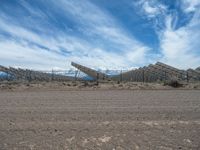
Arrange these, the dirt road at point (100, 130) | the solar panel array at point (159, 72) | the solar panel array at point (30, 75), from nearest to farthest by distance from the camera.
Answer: the dirt road at point (100, 130)
the solar panel array at point (159, 72)
the solar panel array at point (30, 75)

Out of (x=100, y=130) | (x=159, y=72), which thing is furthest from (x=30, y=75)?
(x=100, y=130)

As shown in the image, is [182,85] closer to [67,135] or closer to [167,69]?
[167,69]

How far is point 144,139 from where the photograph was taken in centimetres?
666

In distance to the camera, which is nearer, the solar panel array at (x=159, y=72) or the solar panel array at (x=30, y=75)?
the solar panel array at (x=159, y=72)

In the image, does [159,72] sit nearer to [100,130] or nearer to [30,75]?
[30,75]

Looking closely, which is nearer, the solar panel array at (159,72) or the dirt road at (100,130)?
the dirt road at (100,130)

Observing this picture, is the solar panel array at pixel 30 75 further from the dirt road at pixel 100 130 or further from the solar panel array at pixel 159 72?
the dirt road at pixel 100 130

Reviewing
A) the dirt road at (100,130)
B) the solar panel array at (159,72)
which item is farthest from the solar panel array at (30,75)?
the dirt road at (100,130)

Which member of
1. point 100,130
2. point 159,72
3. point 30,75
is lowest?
point 100,130

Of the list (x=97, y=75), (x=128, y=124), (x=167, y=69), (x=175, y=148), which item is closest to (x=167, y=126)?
(x=128, y=124)

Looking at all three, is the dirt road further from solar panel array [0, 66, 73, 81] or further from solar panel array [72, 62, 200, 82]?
solar panel array [0, 66, 73, 81]

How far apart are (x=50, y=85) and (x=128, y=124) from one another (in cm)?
2385

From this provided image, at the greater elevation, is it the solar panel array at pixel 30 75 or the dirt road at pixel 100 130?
the solar panel array at pixel 30 75

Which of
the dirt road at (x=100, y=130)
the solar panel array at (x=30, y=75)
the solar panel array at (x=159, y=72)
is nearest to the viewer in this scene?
the dirt road at (x=100, y=130)
